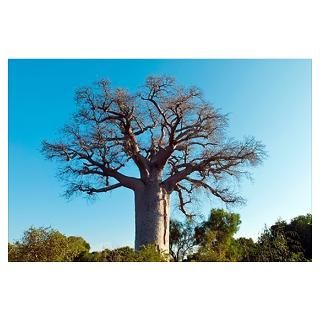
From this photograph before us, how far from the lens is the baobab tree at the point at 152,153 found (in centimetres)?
707

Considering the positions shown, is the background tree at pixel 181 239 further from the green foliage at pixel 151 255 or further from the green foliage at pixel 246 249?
the green foliage at pixel 246 249

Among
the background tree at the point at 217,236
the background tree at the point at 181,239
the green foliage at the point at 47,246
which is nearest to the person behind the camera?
the green foliage at the point at 47,246

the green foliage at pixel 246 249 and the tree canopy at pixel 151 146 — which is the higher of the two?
the tree canopy at pixel 151 146

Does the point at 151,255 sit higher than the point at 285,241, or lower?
lower

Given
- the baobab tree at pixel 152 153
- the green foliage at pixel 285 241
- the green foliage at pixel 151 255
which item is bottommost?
the green foliage at pixel 151 255

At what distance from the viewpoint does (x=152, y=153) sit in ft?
24.2

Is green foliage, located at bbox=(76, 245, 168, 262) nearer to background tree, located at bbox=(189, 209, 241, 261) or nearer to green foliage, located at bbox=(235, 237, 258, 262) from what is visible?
background tree, located at bbox=(189, 209, 241, 261)

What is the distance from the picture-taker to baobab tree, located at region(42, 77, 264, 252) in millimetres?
7066

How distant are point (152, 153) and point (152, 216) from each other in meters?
0.76

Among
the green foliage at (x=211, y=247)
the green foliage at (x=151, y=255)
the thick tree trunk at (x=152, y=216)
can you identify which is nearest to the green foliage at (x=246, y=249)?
the green foliage at (x=211, y=247)

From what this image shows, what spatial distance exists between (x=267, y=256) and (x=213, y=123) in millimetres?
1625

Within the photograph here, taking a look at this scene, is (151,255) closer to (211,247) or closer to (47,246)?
(211,247)
